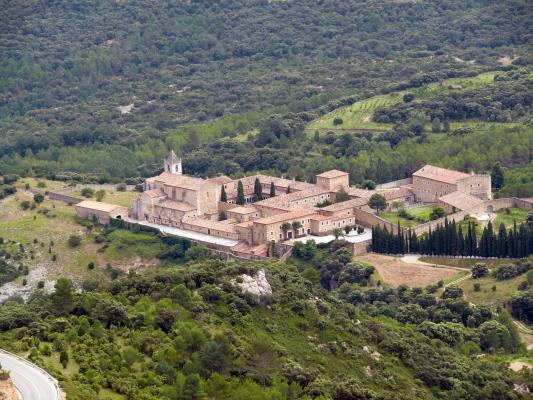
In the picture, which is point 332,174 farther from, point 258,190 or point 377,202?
point 377,202

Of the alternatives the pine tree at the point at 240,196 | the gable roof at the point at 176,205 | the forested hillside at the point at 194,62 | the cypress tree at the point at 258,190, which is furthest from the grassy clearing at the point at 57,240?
the forested hillside at the point at 194,62

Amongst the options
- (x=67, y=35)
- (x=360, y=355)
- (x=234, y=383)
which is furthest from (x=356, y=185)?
(x=67, y=35)

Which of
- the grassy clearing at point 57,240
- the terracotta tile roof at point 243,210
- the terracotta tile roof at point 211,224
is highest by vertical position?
the terracotta tile roof at point 243,210

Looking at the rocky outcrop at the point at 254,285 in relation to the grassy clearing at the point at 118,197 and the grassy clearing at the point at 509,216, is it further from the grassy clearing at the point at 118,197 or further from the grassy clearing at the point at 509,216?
the grassy clearing at the point at 118,197

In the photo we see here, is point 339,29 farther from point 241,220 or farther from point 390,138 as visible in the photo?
point 241,220

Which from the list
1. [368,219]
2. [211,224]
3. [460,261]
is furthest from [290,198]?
[460,261]

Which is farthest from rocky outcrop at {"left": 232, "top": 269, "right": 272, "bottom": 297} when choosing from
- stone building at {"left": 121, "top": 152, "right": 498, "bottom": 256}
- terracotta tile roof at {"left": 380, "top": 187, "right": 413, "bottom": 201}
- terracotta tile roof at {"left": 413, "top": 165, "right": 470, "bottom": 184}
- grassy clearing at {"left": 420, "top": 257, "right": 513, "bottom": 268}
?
terracotta tile roof at {"left": 413, "top": 165, "right": 470, "bottom": 184}

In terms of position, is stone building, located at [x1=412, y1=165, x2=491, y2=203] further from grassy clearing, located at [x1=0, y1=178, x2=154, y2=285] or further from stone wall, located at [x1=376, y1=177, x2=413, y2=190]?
grassy clearing, located at [x1=0, y1=178, x2=154, y2=285]
